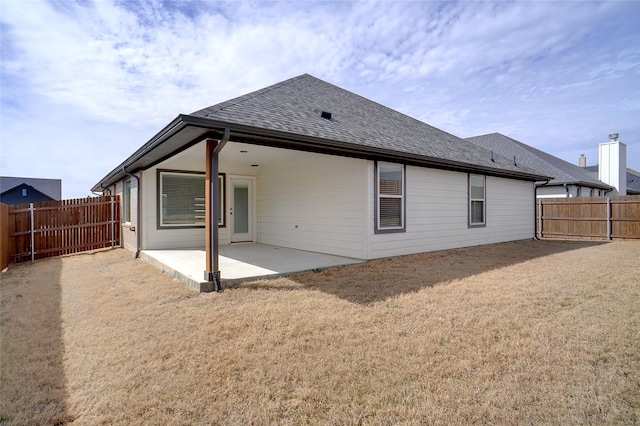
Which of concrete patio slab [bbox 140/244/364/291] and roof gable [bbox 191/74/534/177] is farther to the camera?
roof gable [bbox 191/74/534/177]

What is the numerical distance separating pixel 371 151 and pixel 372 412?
18.0 ft

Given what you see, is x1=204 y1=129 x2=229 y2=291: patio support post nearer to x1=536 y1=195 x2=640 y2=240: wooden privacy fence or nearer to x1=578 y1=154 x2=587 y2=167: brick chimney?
x1=536 y1=195 x2=640 y2=240: wooden privacy fence

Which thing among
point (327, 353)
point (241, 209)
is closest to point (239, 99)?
point (241, 209)

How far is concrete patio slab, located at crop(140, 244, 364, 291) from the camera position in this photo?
18.0 ft

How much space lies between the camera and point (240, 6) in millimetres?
7258

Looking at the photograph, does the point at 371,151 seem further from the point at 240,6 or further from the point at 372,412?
the point at 372,412

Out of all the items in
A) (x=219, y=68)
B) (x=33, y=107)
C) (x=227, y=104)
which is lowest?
(x=227, y=104)

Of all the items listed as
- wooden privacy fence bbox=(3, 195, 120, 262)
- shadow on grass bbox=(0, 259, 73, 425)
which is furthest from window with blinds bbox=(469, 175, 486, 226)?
wooden privacy fence bbox=(3, 195, 120, 262)

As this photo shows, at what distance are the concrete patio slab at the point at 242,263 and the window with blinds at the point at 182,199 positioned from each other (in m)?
1.12

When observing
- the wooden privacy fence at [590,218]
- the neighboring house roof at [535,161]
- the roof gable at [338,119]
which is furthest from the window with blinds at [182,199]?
the neighboring house roof at [535,161]

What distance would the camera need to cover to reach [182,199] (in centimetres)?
944

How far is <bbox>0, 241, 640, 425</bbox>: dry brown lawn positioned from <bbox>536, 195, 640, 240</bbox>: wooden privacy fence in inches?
385

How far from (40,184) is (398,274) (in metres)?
34.0

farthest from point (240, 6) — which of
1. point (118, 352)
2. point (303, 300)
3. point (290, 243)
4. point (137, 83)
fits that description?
point (118, 352)
